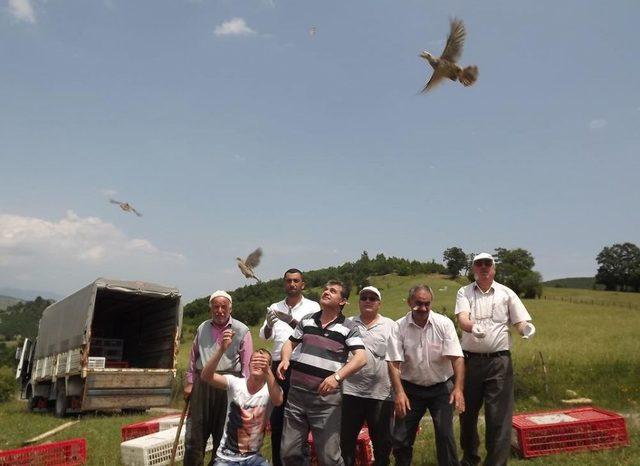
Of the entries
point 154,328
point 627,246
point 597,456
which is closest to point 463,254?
point 627,246

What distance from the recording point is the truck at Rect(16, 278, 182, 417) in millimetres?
11562

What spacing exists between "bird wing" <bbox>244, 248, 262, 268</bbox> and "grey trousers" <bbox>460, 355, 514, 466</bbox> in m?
4.02

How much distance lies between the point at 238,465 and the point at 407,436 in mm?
1633

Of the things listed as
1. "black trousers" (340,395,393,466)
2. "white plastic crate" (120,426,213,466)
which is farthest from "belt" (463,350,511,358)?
"white plastic crate" (120,426,213,466)

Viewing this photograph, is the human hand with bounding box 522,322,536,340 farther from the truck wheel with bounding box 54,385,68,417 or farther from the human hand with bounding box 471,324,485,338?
the truck wheel with bounding box 54,385,68,417

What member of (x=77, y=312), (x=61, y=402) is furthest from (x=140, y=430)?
(x=77, y=312)

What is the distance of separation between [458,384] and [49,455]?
4354 mm

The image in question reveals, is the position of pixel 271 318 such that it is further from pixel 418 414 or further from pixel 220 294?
pixel 418 414

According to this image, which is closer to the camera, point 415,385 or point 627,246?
point 415,385

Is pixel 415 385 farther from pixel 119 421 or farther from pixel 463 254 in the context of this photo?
pixel 463 254

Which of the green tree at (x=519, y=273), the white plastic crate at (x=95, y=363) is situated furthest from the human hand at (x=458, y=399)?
the green tree at (x=519, y=273)

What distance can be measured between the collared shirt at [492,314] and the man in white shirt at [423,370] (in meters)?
0.37

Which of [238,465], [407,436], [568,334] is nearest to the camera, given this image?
[238,465]

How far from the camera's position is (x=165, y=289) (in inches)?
508
